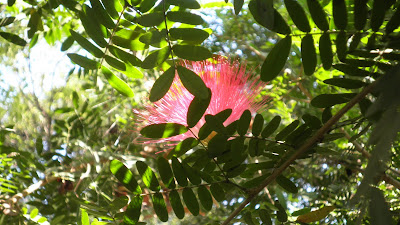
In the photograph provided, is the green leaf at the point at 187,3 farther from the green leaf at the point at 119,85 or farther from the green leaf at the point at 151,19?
the green leaf at the point at 119,85

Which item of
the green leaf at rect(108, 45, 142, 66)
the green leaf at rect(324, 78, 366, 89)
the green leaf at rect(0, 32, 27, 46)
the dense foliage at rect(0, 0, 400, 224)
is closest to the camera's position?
the dense foliage at rect(0, 0, 400, 224)

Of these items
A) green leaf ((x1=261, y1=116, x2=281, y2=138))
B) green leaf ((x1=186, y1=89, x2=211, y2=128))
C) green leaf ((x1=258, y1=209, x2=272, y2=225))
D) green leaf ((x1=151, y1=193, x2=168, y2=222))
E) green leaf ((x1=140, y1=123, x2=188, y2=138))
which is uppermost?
green leaf ((x1=186, y1=89, x2=211, y2=128))

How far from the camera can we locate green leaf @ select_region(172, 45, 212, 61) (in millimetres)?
693

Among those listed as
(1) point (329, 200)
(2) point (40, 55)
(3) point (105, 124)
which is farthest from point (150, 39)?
(2) point (40, 55)

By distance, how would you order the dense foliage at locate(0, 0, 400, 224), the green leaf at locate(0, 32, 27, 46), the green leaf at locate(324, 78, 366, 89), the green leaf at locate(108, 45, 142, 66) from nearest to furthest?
the dense foliage at locate(0, 0, 400, 224), the green leaf at locate(324, 78, 366, 89), the green leaf at locate(108, 45, 142, 66), the green leaf at locate(0, 32, 27, 46)

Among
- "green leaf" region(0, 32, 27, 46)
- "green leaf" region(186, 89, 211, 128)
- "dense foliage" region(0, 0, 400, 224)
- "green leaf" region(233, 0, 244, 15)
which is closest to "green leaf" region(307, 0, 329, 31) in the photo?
"dense foliage" region(0, 0, 400, 224)

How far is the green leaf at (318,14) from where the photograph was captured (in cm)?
60

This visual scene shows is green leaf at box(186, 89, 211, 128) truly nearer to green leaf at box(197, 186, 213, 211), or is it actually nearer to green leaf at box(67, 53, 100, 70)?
green leaf at box(197, 186, 213, 211)

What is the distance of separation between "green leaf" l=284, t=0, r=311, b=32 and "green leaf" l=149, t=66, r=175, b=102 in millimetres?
214

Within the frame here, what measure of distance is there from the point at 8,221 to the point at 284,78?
1.08 m

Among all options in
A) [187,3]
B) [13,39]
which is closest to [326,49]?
[187,3]

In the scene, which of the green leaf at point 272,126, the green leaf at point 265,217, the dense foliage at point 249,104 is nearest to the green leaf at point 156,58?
the dense foliage at point 249,104

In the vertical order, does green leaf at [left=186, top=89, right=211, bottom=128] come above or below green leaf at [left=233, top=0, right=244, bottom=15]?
below

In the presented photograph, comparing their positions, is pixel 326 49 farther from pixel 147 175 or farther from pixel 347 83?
pixel 147 175
